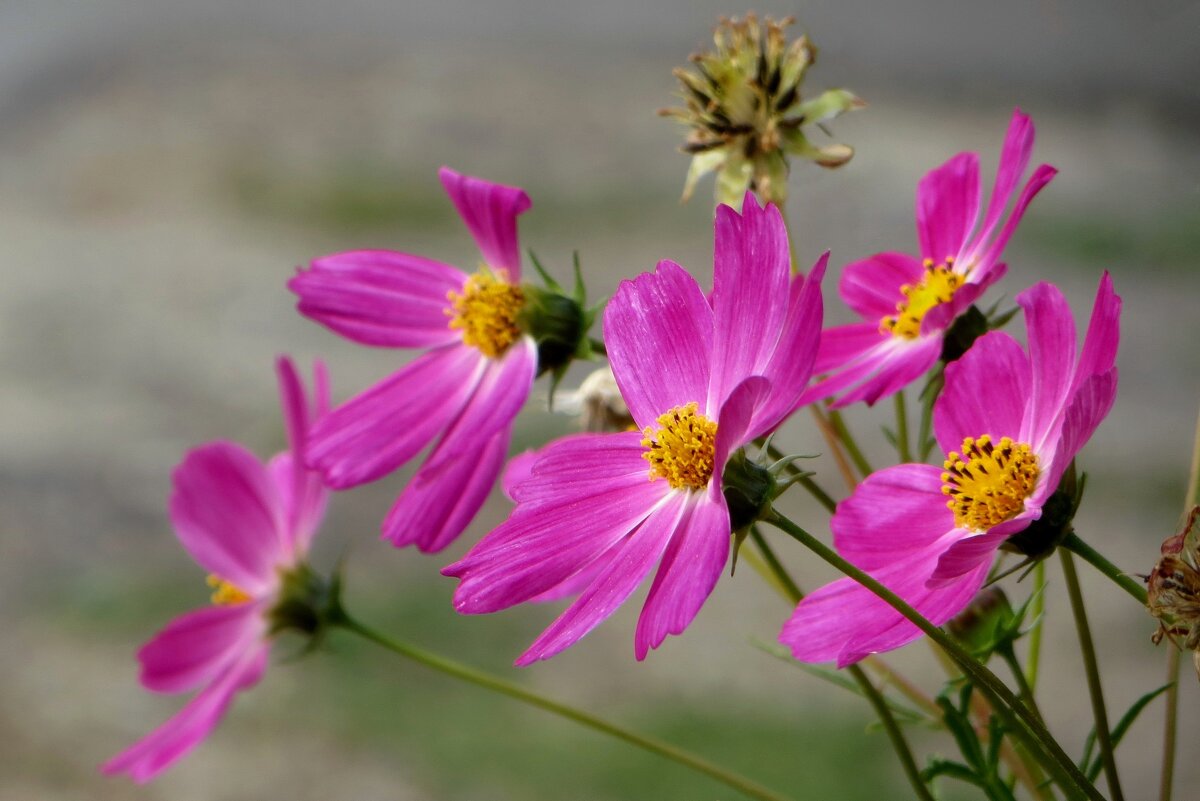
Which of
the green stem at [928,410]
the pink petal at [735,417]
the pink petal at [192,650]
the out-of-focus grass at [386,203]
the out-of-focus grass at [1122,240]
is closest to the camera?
the pink petal at [735,417]

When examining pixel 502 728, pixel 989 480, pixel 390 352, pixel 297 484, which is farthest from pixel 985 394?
pixel 390 352

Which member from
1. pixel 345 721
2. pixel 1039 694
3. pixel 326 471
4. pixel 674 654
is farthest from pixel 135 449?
pixel 326 471

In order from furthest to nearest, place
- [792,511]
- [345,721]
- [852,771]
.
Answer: [792,511] → [345,721] → [852,771]

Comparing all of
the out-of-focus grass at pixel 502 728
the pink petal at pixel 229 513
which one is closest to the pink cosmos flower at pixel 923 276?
the pink petal at pixel 229 513

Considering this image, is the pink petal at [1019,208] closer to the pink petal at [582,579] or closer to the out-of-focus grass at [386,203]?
the pink petal at [582,579]

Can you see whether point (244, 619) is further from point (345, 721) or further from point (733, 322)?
point (345, 721)

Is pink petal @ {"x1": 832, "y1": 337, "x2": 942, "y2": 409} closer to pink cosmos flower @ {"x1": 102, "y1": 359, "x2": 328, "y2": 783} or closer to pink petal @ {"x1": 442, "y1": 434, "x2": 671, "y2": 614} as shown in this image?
pink petal @ {"x1": 442, "y1": 434, "x2": 671, "y2": 614}

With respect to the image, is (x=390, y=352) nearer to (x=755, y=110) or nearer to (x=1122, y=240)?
(x=1122, y=240)
